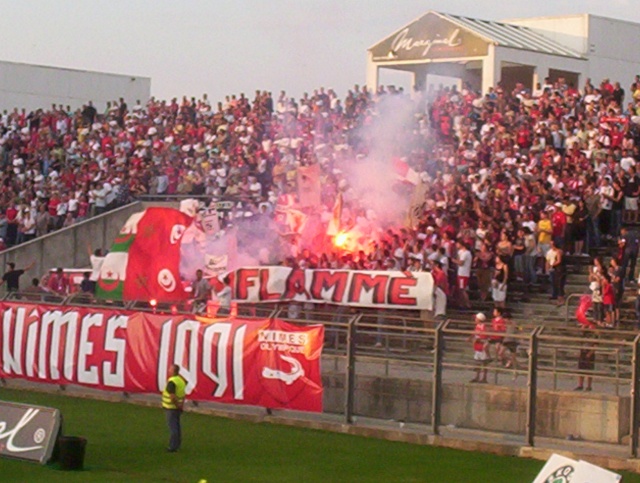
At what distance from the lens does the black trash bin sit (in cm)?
1719

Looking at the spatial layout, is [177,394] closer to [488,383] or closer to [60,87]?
[488,383]

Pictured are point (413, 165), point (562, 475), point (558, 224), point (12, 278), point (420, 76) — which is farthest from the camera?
point (420, 76)

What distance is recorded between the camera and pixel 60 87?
5906 centimetres

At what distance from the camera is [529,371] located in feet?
63.6

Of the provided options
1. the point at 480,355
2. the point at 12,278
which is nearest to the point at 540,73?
the point at 12,278

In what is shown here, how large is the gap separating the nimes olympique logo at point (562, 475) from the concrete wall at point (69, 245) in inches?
1093

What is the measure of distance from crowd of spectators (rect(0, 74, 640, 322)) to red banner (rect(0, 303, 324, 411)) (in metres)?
5.26

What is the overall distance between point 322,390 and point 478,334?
2691mm

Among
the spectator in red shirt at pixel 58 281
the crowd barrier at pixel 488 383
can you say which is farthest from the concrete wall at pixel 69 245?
the crowd barrier at pixel 488 383

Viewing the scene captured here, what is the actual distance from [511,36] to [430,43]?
2487mm

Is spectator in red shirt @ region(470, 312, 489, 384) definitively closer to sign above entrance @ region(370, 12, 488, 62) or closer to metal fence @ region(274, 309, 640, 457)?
metal fence @ region(274, 309, 640, 457)

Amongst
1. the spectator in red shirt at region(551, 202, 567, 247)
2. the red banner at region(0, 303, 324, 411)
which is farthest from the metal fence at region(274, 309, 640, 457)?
the spectator in red shirt at region(551, 202, 567, 247)

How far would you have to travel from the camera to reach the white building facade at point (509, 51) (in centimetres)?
4119

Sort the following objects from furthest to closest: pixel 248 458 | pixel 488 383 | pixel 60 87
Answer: pixel 60 87, pixel 488 383, pixel 248 458
